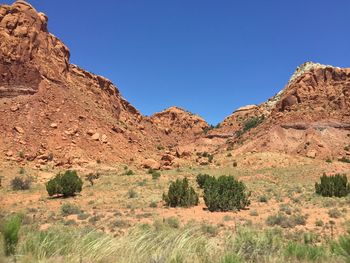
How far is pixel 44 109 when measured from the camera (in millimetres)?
47125

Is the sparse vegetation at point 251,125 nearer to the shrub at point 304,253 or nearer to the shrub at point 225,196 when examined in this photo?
the shrub at point 225,196

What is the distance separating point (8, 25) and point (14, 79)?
783 cm

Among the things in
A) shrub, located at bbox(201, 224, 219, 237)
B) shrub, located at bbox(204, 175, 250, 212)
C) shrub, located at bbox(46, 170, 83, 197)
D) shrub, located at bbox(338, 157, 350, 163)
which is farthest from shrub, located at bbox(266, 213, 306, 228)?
shrub, located at bbox(338, 157, 350, 163)

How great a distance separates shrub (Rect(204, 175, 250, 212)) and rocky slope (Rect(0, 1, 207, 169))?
25252 millimetres

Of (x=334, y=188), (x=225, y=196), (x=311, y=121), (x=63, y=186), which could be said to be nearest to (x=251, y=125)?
(x=311, y=121)

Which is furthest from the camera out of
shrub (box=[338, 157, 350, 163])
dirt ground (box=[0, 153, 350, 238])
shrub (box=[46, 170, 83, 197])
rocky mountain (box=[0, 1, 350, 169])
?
shrub (box=[338, 157, 350, 163])

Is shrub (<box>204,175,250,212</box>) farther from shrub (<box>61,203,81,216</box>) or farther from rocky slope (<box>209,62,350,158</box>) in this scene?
rocky slope (<box>209,62,350,158</box>)

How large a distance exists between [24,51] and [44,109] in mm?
8466

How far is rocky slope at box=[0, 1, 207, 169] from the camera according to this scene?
42438 millimetres

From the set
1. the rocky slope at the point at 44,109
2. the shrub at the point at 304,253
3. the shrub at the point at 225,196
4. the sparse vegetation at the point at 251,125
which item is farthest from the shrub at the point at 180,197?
the sparse vegetation at the point at 251,125

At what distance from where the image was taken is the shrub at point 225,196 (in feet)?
60.5

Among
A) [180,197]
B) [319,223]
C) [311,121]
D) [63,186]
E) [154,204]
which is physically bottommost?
[319,223]

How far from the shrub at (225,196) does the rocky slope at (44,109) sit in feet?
82.8

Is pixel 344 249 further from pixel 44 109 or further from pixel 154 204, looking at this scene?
pixel 44 109
